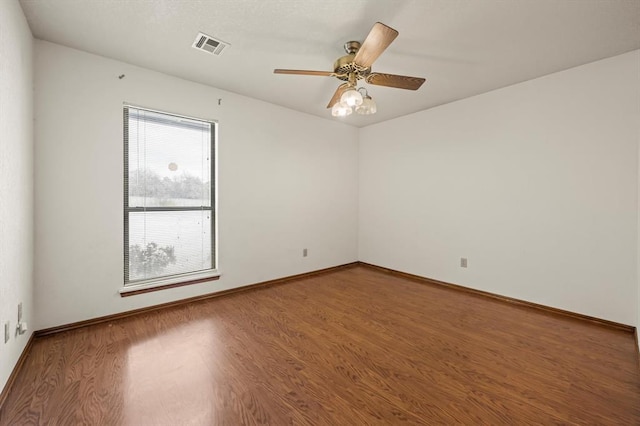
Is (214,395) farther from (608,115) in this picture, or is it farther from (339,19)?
(608,115)

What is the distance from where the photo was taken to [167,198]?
304 centimetres

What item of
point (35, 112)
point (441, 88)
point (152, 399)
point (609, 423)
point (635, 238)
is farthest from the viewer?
point (441, 88)

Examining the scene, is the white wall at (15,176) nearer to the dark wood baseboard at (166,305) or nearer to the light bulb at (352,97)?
the dark wood baseboard at (166,305)

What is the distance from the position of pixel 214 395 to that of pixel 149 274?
6.02 ft

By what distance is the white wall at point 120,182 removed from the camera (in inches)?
92.9

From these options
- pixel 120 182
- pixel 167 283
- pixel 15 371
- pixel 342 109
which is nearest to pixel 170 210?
pixel 120 182

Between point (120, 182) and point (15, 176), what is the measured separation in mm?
857

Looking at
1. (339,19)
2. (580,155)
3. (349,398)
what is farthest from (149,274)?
(580,155)

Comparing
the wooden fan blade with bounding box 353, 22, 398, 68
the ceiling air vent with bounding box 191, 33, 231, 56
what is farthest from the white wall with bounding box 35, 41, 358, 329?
the wooden fan blade with bounding box 353, 22, 398, 68

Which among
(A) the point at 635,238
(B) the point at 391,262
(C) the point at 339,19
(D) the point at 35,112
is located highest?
(C) the point at 339,19

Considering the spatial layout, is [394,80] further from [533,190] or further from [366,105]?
[533,190]

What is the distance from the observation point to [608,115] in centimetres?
259

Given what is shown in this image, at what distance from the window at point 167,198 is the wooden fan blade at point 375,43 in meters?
2.13

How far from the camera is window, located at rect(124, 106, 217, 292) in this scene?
2.79 m
